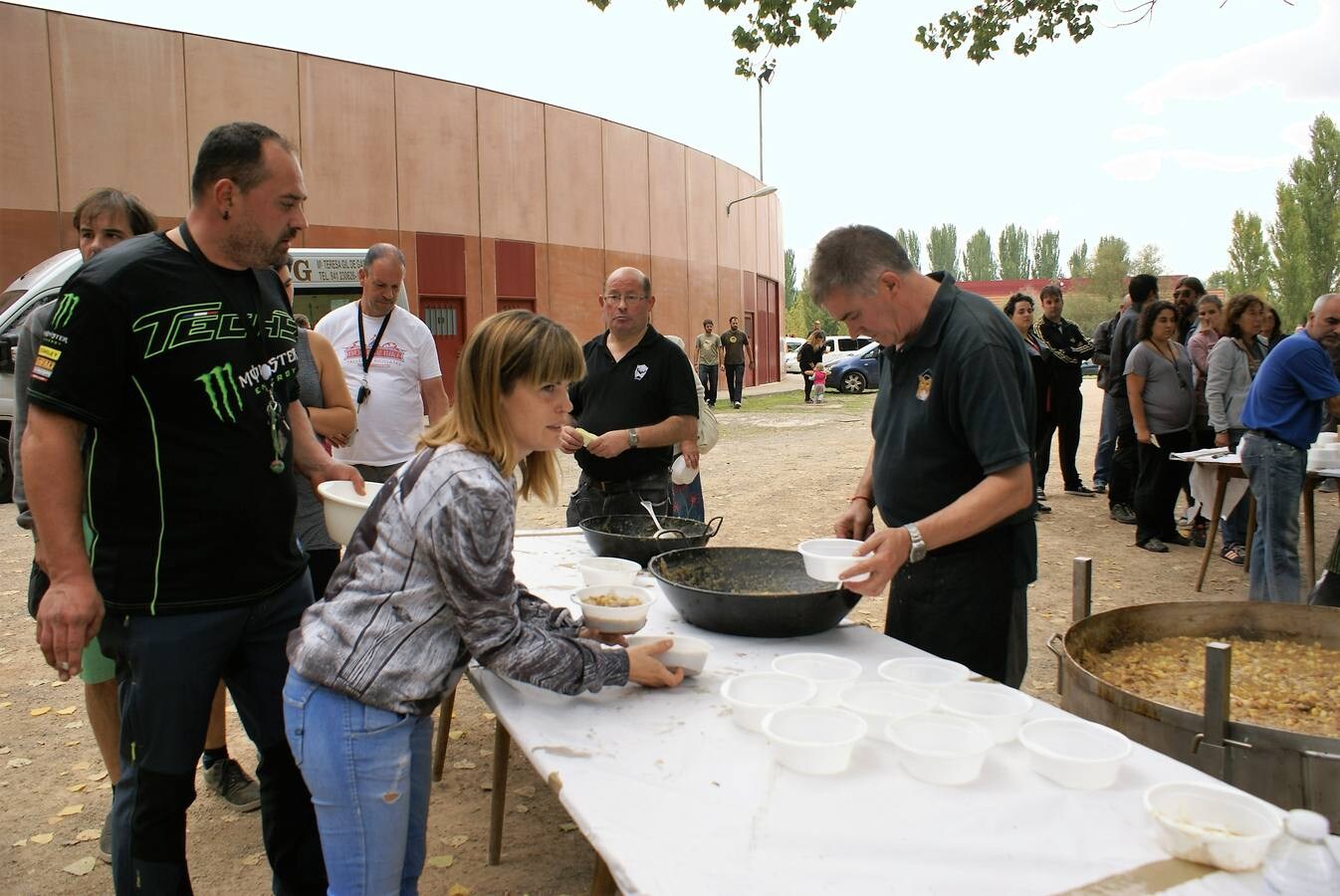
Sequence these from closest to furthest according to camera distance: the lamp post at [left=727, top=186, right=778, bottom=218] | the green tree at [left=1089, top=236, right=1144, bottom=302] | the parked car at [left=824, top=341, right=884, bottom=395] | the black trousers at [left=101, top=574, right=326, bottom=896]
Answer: the black trousers at [left=101, top=574, right=326, bottom=896]
the parked car at [left=824, top=341, right=884, bottom=395]
the lamp post at [left=727, top=186, right=778, bottom=218]
the green tree at [left=1089, top=236, right=1144, bottom=302]

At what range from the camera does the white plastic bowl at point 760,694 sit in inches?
68.1

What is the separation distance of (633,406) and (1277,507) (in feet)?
11.3

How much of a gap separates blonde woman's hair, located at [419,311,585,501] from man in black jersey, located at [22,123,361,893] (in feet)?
1.86

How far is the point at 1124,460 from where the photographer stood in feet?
25.4

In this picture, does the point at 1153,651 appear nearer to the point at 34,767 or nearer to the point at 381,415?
the point at 381,415

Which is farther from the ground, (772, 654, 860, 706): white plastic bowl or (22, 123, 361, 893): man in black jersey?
(22, 123, 361, 893): man in black jersey

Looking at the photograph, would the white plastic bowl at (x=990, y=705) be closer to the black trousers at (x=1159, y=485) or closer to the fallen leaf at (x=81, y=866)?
the fallen leaf at (x=81, y=866)

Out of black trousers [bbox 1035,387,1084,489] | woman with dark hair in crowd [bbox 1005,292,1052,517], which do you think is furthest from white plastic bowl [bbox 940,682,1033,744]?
black trousers [bbox 1035,387,1084,489]

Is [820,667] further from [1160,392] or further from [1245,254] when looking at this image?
[1245,254]

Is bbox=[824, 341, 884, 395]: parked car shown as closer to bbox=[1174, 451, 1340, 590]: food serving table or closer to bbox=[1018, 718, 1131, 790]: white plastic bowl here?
bbox=[1174, 451, 1340, 590]: food serving table

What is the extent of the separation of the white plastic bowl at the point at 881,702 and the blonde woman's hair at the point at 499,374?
2.68 feet

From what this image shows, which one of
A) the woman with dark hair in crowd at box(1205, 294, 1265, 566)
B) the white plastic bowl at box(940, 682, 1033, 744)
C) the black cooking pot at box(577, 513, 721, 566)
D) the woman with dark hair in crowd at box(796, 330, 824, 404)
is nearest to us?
the white plastic bowl at box(940, 682, 1033, 744)

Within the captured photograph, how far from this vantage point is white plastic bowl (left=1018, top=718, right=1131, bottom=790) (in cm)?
148

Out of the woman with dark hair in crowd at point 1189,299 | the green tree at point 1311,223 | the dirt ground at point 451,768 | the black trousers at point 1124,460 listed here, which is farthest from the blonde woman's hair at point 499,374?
the green tree at point 1311,223
